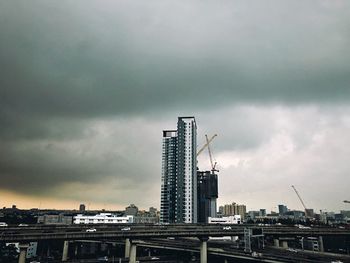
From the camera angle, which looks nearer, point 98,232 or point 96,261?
point 98,232

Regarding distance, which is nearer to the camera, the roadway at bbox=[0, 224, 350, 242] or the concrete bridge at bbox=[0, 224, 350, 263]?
the roadway at bbox=[0, 224, 350, 242]

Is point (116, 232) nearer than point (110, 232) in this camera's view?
No

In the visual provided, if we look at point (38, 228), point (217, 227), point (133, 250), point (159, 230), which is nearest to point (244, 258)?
point (217, 227)

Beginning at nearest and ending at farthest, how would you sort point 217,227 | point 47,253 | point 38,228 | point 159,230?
point 38,228, point 159,230, point 217,227, point 47,253

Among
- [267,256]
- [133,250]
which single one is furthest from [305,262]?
[133,250]

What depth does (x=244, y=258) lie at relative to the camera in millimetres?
131625

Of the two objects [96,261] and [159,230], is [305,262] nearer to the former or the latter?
[159,230]

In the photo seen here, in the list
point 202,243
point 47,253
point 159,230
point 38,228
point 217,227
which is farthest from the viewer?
point 47,253

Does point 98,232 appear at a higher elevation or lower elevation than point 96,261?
higher

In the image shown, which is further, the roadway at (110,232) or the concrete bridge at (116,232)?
the concrete bridge at (116,232)

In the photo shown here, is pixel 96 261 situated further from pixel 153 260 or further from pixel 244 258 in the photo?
pixel 244 258

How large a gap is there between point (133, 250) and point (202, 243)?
30741mm

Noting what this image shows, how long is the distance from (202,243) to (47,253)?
108781 millimetres

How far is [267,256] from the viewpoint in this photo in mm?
120312
